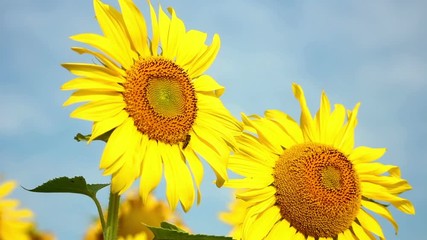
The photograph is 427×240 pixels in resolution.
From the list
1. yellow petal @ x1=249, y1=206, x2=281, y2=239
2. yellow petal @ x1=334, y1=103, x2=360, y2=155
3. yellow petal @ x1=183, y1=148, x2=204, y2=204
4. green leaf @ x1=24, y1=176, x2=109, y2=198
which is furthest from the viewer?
yellow petal @ x1=334, y1=103, x2=360, y2=155

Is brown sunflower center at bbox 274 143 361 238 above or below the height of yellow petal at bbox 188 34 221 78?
below

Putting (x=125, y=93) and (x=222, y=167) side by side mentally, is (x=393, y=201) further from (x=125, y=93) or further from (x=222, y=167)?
(x=125, y=93)

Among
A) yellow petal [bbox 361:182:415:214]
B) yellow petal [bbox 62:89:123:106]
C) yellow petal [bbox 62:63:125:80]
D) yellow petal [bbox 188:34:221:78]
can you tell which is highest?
yellow petal [bbox 188:34:221:78]

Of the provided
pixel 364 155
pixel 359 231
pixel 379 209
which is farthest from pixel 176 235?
pixel 364 155

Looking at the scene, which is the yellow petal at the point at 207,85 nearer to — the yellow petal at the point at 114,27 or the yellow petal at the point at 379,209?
the yellow petal at the point at 114,27

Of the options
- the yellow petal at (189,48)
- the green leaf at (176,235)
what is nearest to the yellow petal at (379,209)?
the yellow petal at (189,48)

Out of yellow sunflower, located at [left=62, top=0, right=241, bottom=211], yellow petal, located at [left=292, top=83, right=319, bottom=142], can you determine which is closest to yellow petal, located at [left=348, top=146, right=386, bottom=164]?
yellow petal, located at [left=292, top=83, right=319, bottom=142]

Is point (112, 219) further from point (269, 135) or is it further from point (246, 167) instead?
point (269, 135)

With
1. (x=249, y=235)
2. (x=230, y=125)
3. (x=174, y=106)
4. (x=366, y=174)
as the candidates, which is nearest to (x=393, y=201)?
(x=366, y=174)

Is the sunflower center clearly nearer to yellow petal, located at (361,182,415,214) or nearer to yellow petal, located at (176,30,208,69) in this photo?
yellow petal, located at (361,182,415,214)
